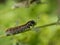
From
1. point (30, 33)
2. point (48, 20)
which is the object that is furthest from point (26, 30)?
point (48, 20)

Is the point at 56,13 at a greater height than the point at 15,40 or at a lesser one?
greater

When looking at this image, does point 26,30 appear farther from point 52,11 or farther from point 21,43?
point 52,11

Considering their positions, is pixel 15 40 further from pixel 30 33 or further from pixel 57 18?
pixel 57 18

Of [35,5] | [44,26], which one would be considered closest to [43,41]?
[44,26]

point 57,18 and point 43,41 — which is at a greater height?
point 57,18

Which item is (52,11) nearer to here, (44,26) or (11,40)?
(44,26)
